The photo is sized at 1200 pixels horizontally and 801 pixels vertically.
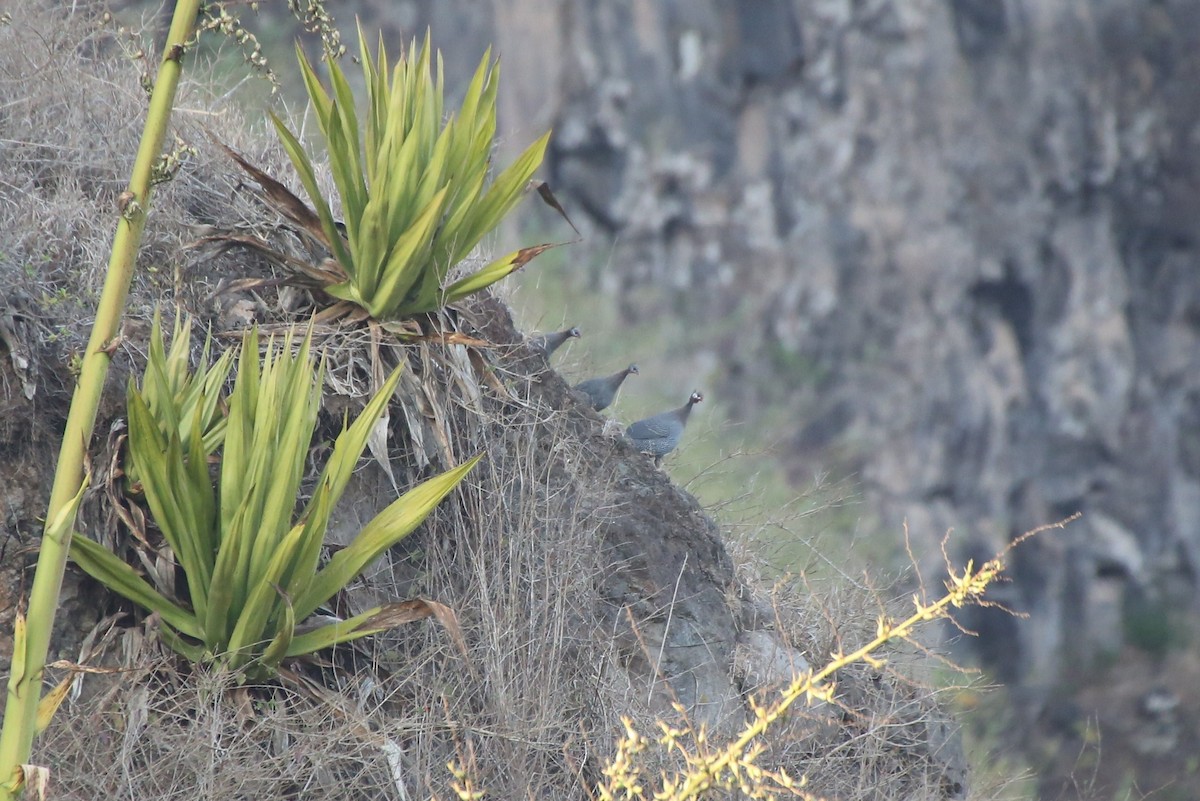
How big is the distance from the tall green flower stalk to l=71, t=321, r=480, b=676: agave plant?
82cm

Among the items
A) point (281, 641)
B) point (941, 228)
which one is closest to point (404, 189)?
point (281, 641)

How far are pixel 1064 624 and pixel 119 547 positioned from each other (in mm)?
22415

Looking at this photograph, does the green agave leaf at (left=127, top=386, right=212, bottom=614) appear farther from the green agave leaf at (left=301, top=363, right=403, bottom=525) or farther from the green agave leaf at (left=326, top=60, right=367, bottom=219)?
the green agave leaf at (left=326, top=60, right=367, bottom=219)

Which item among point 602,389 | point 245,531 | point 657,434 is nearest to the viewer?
point 245,531

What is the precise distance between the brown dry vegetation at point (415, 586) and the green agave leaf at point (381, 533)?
30 centimetres

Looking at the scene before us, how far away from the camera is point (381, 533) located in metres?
3.85

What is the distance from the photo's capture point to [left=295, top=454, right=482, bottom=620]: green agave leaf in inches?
149

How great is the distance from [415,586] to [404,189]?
1505 mm

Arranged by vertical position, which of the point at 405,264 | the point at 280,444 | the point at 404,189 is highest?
the point at 404,189

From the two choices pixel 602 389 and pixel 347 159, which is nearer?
pixel 347 159

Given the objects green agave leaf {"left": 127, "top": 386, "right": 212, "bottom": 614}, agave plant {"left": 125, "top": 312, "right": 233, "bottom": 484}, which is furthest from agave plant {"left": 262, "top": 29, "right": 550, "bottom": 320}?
green agave leaf {"left": 127, "top": 386, "right": 212, "bottom": 614}

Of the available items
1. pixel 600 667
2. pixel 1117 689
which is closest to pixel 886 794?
pixel 600 667

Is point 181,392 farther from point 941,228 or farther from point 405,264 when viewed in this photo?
point 941,228

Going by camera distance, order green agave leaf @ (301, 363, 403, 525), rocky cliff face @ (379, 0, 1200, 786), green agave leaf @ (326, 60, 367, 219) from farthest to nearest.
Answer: rocky cliff face @ (379, 0, 1200, 786) < green agave leaf @ (326, 60, 367, 219) < green agave leaf @ (301, 363, 403, 525)
